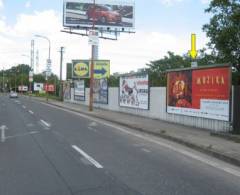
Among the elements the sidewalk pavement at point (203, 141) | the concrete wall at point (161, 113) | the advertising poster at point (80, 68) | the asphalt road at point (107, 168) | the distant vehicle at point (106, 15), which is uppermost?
the distant vehicle at point (106, 15)

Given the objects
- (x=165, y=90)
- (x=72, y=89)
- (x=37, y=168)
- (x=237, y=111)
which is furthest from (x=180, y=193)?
(x=72, y=89)

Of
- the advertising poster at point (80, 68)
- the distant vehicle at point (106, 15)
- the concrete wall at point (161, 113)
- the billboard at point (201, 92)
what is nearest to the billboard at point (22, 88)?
the distant vehicle at point (106, 15)

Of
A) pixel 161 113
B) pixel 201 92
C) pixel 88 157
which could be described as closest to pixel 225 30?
pixel 201 92

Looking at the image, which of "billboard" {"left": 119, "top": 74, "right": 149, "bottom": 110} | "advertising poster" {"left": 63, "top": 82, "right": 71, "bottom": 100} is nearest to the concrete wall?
"billboard" {"left": 119, "top": 74, "right": 149, "bottom": 110}

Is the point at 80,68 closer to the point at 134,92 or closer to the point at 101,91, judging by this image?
the point at 101,91

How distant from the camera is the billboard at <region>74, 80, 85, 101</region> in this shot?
54.7m

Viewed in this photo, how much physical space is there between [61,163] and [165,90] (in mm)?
14927

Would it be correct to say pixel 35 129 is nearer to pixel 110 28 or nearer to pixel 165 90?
pixel 165 90

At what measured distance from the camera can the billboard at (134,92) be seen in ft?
97.9

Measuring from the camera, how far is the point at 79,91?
56.3m

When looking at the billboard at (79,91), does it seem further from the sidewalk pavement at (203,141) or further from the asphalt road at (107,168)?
the asphalt road at (107,168)

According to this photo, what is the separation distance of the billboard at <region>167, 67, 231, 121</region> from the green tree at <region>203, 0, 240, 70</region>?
163 cm

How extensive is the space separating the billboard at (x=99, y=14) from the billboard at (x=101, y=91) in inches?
1135

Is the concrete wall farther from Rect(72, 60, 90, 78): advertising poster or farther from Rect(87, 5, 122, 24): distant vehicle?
Rect(87, 5, 122, 24): distant vehicle
